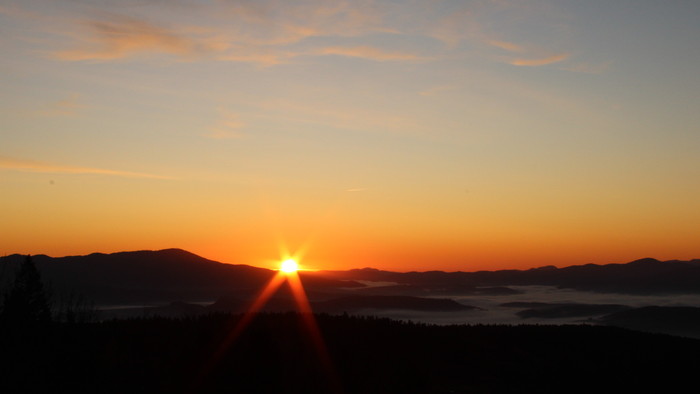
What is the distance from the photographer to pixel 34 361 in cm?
1842

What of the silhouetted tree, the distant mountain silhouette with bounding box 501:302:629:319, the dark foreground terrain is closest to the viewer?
the dark foreground terrain

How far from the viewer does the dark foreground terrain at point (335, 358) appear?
17266 mm

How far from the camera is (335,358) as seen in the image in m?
21.7

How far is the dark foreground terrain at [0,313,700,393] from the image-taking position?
1727 centimetres

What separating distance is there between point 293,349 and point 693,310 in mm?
110004

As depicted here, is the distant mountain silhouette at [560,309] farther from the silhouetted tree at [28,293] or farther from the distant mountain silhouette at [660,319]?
the silhouetted tree at [28,293]

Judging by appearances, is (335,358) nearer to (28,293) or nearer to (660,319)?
(28,293)

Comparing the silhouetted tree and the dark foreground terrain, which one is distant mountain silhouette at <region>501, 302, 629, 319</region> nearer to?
the silhouetted tree

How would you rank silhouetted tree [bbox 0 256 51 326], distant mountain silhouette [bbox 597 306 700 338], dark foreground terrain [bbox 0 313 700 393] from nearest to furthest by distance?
dark foreground terrain [bbox 0 313 700 393]
silhouetted tree [bbox 0 256 51 326]
distant mountain silhouette [bbox 597 306 700 338]

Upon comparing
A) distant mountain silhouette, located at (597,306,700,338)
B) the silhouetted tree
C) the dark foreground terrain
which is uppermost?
the silhouetted tree

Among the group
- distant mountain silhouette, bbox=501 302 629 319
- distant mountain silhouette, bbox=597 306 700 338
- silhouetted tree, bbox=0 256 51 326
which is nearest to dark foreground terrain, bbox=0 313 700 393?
silhouetted tree, bbox=0 256 51 326

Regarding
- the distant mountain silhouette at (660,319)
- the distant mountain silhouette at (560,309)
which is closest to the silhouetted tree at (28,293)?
the distant mountain silhouette at (560,309)

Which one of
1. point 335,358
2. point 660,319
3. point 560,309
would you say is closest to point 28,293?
point 335,358

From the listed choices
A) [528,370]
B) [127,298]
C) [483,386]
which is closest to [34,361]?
[483,386]
